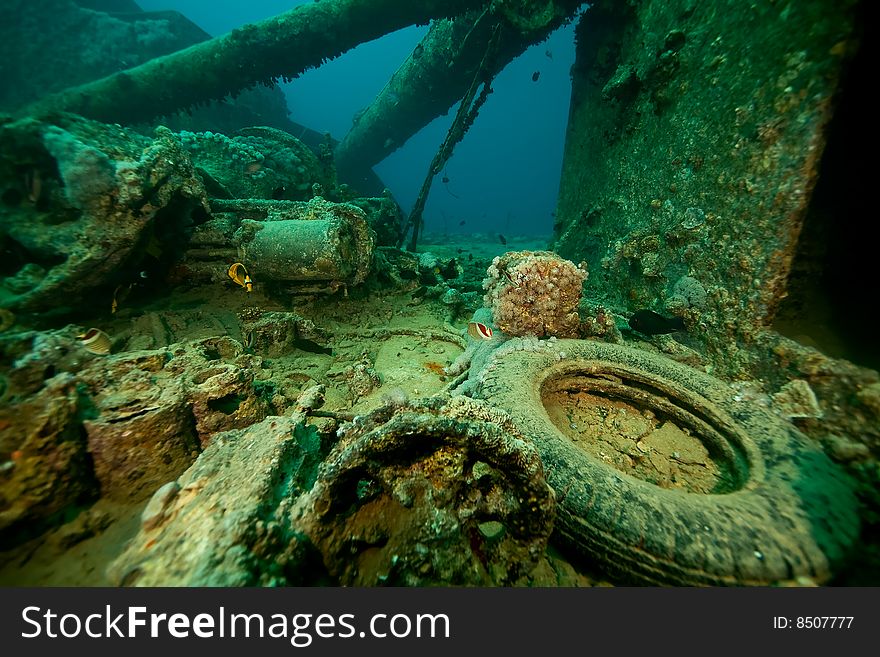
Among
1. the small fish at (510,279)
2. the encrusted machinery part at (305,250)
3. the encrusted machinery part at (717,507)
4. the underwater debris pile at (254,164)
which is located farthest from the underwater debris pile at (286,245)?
the encrusted machinery part at (717,507)

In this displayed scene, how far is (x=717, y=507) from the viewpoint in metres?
1.73

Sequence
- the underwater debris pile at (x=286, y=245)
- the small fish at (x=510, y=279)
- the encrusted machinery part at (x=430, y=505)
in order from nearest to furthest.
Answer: the encrusted machinery part at (x=430, y=505) → the small fish at (x=510, y=279) → the underwater debris pile at (x=286, y=245)

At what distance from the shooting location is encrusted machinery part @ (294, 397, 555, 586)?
1434 millimetres

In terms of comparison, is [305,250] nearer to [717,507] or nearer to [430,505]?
[430,505]

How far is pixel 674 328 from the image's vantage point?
12.3 feet

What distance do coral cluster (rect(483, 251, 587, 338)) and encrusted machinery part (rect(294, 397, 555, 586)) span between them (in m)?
2.09

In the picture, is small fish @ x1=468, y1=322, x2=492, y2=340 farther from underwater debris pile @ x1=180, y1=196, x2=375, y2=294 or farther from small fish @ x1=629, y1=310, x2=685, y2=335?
underwater debris pile @ x1=180, y1=196, x2=375, y2=294

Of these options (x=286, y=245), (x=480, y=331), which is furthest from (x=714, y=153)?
(x=286, y=245)

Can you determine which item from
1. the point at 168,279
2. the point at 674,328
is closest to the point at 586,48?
the point at 674,328

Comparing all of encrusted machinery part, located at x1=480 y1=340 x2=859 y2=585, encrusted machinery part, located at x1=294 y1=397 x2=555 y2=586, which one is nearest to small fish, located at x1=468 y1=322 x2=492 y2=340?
encrusted machinery part, located at x1=480 y1=340 x2=859 y2=585

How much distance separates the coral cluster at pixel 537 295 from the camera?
3525 millimetres

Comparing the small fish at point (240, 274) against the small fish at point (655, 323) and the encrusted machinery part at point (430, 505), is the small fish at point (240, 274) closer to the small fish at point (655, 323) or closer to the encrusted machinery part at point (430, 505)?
the encrusted machinery part at point (430, 505)

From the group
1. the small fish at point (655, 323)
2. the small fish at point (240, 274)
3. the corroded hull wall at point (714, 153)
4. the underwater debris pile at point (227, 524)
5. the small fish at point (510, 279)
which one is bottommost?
the underwater debris pile at point (227, 524)

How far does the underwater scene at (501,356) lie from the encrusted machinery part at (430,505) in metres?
0.01
